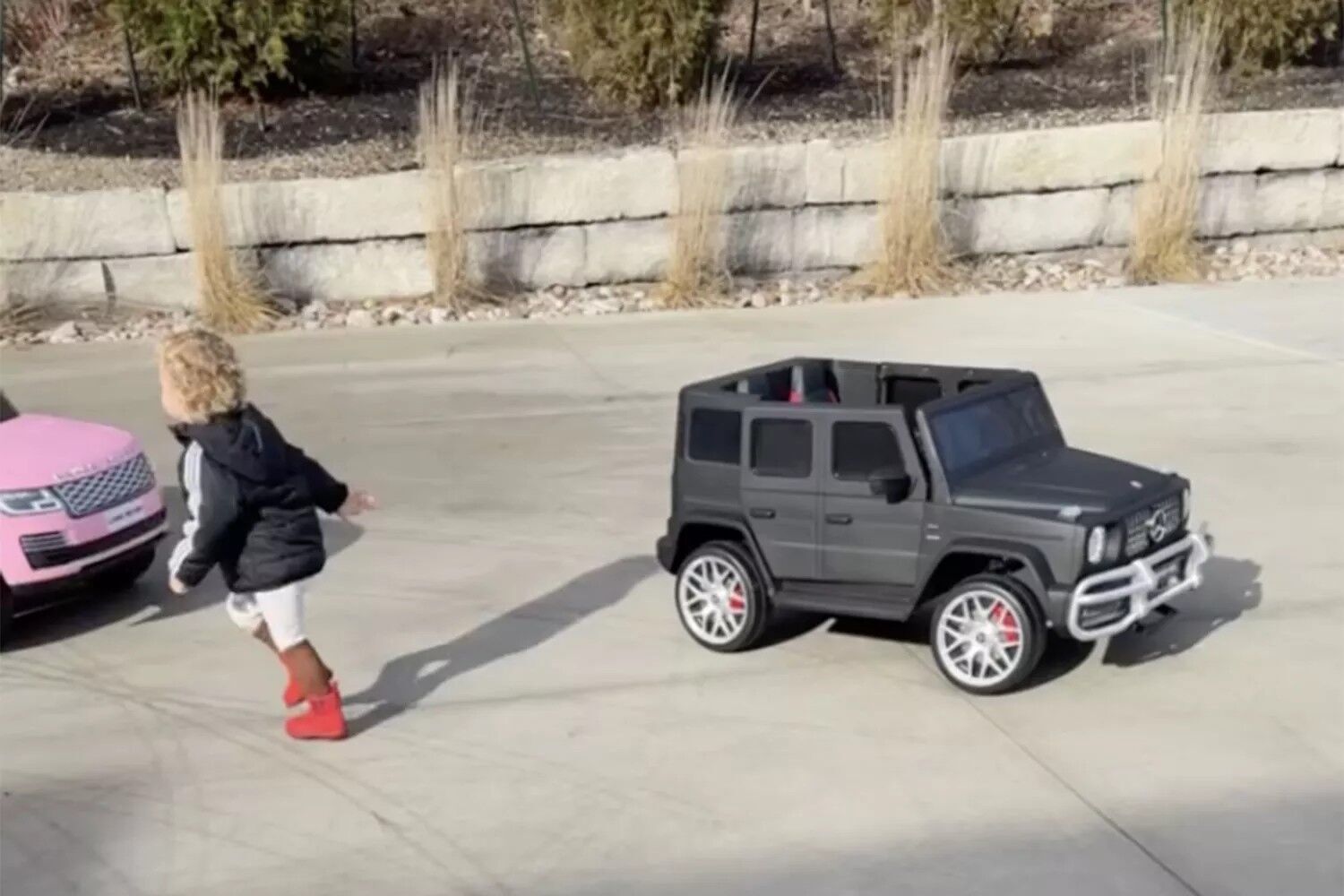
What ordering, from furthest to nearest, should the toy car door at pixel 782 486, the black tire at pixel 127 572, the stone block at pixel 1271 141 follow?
1. the stone block at pixel 1271 141
2. the black tire at pixel 127 572
3. the toy car door at pixel 782 486

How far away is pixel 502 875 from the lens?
4.51 meters

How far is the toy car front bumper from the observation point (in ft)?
17.2

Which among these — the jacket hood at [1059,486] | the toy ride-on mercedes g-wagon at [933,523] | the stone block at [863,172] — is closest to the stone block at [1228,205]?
the stone block at [863,172]

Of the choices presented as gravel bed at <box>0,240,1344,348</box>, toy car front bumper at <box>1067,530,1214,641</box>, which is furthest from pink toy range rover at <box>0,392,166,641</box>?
gravel bed at <box>0,240,1344,348</box>

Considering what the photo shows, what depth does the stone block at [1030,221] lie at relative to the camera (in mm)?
12188

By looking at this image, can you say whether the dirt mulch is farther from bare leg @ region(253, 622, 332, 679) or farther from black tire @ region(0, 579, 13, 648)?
bare leg @ region(253, 622, 332, 679)

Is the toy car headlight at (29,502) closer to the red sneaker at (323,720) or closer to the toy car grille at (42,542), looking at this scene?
the toy car grille at (42,542)

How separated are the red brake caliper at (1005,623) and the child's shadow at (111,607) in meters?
2.63

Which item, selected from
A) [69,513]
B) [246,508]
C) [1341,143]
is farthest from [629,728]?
[1341,143]

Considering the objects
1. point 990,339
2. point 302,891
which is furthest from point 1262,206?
point 302,891

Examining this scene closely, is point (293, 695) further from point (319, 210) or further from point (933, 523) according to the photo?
point (319, 210)

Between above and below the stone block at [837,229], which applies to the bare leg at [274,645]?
below

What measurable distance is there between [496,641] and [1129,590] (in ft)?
6.37

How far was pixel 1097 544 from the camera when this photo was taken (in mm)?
5234
